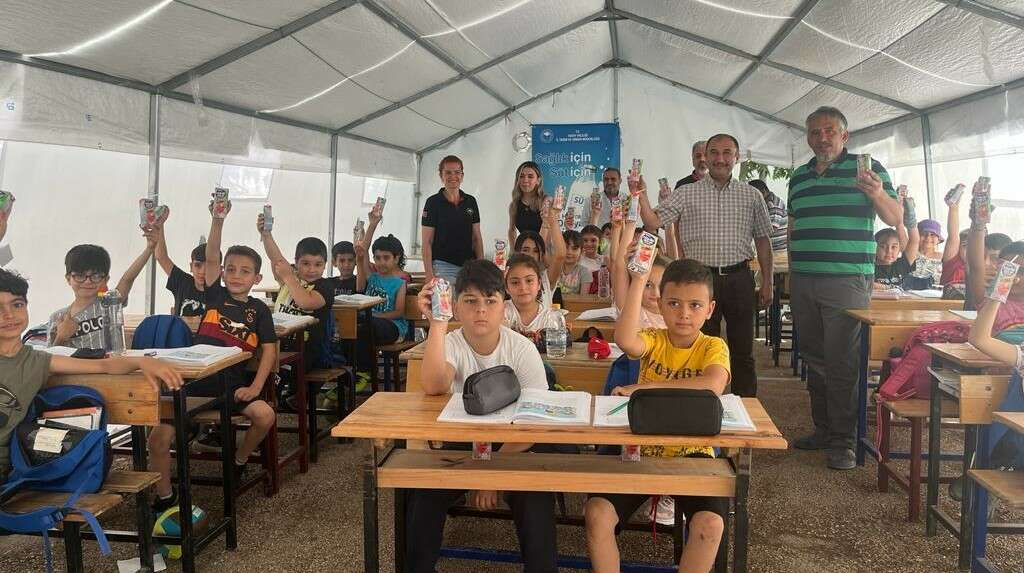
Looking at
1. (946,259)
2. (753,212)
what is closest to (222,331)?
(753,212)

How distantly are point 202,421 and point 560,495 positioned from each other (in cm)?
149

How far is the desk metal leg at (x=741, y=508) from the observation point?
5.76 ft

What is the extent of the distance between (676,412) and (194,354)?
1782 mm

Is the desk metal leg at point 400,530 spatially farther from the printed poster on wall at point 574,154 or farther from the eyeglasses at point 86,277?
the printed poster on wall at point 574,154

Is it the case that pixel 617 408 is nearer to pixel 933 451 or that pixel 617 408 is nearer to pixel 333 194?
pixel 933 451

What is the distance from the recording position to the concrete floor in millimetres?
2514

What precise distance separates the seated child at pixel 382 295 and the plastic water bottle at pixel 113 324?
5.77 ft

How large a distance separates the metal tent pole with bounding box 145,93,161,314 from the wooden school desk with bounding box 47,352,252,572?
7.90 ft

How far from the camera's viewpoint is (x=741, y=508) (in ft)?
5.82

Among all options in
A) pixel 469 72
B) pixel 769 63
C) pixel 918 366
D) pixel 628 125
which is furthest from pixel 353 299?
pixel 628 125

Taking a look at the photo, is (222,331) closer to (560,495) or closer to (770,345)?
(560,495)

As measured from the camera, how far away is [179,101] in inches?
190

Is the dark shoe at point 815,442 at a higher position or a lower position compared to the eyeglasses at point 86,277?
lower

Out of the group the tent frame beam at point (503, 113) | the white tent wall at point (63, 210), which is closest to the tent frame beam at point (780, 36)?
the tent frame beam at point (503, 113)
